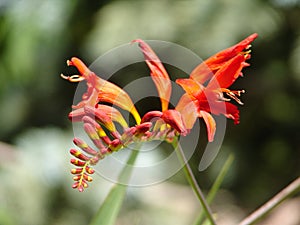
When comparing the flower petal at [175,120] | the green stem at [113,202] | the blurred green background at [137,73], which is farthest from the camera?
the blurred green background at [137,73]

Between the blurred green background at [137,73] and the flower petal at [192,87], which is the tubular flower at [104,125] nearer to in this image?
the flower petal at [192,87]

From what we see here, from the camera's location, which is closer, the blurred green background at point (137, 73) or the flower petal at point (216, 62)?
the flower petal at point (216, 62)

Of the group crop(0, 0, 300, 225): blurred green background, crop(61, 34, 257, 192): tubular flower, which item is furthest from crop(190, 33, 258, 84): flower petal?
crop(0, 0, 300, 225): blurred green background

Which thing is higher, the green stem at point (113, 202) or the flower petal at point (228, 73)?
the flower petal at point (228, 73)

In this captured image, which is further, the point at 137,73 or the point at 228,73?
the point at 137,73

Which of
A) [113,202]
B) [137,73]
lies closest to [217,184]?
[113,202]

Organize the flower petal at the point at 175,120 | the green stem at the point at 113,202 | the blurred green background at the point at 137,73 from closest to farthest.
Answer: the flower petal at the point at 175,120 < the green stem at the point at 113,202 < the blurred green background at the point at 137,73

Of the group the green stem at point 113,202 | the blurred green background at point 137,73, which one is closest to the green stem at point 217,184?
the green stem at point 113,202

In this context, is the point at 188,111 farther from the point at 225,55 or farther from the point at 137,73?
the point at 137,73
